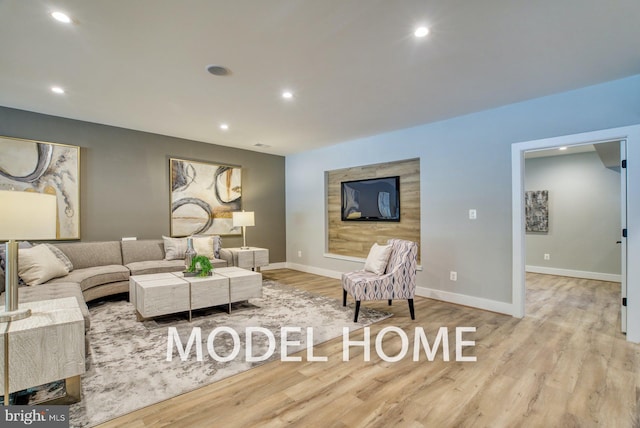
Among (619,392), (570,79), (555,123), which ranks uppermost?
(570,79)

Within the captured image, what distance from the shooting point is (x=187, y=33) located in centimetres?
217

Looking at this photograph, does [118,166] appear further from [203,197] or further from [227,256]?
[227,256]

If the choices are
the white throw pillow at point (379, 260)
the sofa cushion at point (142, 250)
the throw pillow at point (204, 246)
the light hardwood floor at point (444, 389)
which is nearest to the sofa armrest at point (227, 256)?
the throw pillow at point (204, 246)

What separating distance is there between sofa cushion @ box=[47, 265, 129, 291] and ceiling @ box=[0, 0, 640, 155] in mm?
1986

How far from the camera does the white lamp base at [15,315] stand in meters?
1.69

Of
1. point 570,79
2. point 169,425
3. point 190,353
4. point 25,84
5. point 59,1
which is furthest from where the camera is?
point 25,84

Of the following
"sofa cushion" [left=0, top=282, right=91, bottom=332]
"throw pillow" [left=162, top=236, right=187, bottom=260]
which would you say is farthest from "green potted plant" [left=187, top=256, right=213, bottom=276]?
"throw pillow" [left=162, top=236, right=187, bottom=260]

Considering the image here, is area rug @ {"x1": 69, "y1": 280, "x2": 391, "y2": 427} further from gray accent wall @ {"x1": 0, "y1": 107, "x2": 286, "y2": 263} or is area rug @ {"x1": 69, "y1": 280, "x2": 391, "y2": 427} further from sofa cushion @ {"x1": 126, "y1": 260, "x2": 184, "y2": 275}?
gray accent wall @ {"x1": 0, "y1": 107, "x2": 286, "y2": 263}

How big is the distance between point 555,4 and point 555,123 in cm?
175

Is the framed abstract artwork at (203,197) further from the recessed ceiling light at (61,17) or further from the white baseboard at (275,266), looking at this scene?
the recessed ceiling light at (61,17)

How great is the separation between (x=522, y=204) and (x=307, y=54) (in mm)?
2837

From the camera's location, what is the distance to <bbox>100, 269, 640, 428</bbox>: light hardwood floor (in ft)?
5.59

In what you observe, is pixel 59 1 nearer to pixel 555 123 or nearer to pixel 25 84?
pixel 25 84

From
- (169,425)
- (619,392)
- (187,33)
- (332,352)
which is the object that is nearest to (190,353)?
(169,425)
